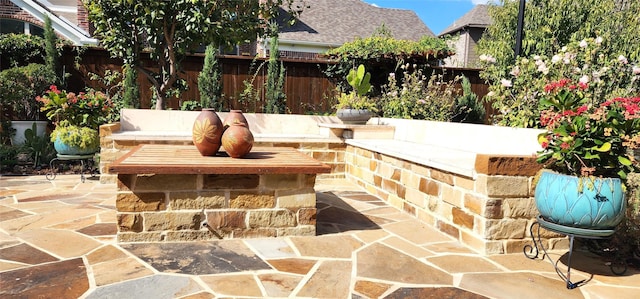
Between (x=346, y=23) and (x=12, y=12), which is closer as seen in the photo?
(x=12, y=12)

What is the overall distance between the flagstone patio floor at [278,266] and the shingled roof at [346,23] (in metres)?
14.3

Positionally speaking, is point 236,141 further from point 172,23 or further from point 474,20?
point 474,20

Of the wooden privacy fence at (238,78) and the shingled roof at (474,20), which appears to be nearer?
the wooden privacy fence at (238,78)

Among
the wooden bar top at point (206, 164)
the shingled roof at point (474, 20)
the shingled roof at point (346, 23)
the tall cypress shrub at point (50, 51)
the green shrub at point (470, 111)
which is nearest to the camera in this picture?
the wooden bar top at point (206, 164)

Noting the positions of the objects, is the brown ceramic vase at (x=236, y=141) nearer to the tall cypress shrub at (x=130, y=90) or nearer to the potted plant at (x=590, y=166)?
the potted plant at (x=590, y=166)

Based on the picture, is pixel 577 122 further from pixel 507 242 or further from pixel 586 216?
pixel 507 242

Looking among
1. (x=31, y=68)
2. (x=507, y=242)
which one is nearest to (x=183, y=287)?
(x=507, y=242)

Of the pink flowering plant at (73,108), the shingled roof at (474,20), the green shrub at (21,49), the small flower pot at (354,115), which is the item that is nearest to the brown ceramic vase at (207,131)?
the pink flowering plant at (73,108)

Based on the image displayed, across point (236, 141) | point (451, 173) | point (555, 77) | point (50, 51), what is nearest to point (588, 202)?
point (451, 173)

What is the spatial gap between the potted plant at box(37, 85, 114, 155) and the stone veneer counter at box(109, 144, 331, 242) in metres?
2.85

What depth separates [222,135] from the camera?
11.3 ft

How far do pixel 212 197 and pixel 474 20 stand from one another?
2360cm

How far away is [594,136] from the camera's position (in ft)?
8.30

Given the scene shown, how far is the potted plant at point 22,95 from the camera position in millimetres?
7617
